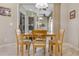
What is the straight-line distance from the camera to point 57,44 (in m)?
3.66

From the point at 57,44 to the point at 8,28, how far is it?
3.42ft

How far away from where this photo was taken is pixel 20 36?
11.6ft

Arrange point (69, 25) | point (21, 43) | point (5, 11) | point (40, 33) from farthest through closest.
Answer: point (40, 33)
point (21, 43)
point (69, 25)
point (5, 11)

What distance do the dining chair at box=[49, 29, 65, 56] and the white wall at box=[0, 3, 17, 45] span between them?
2.86ft

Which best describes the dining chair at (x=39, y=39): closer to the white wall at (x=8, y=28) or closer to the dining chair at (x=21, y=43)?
the dining chair at (x=21, y=43)

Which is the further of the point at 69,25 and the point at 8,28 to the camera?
the point at 69,25

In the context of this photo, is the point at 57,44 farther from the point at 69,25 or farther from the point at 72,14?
the point at 72,14

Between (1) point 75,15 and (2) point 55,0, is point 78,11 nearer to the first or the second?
(1) point 75,15

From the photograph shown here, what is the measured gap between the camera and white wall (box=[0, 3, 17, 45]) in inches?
131

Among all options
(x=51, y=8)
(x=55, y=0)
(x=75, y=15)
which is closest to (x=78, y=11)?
(x=75, y=15)

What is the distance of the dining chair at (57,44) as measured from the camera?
3.48 m

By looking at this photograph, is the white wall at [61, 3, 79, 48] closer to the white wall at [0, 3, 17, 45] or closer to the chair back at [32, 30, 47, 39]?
the chair back at [32, 30, 47, 39]

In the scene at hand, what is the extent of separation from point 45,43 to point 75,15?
91 cm

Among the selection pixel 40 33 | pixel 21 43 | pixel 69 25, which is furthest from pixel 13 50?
pixel 69 25
